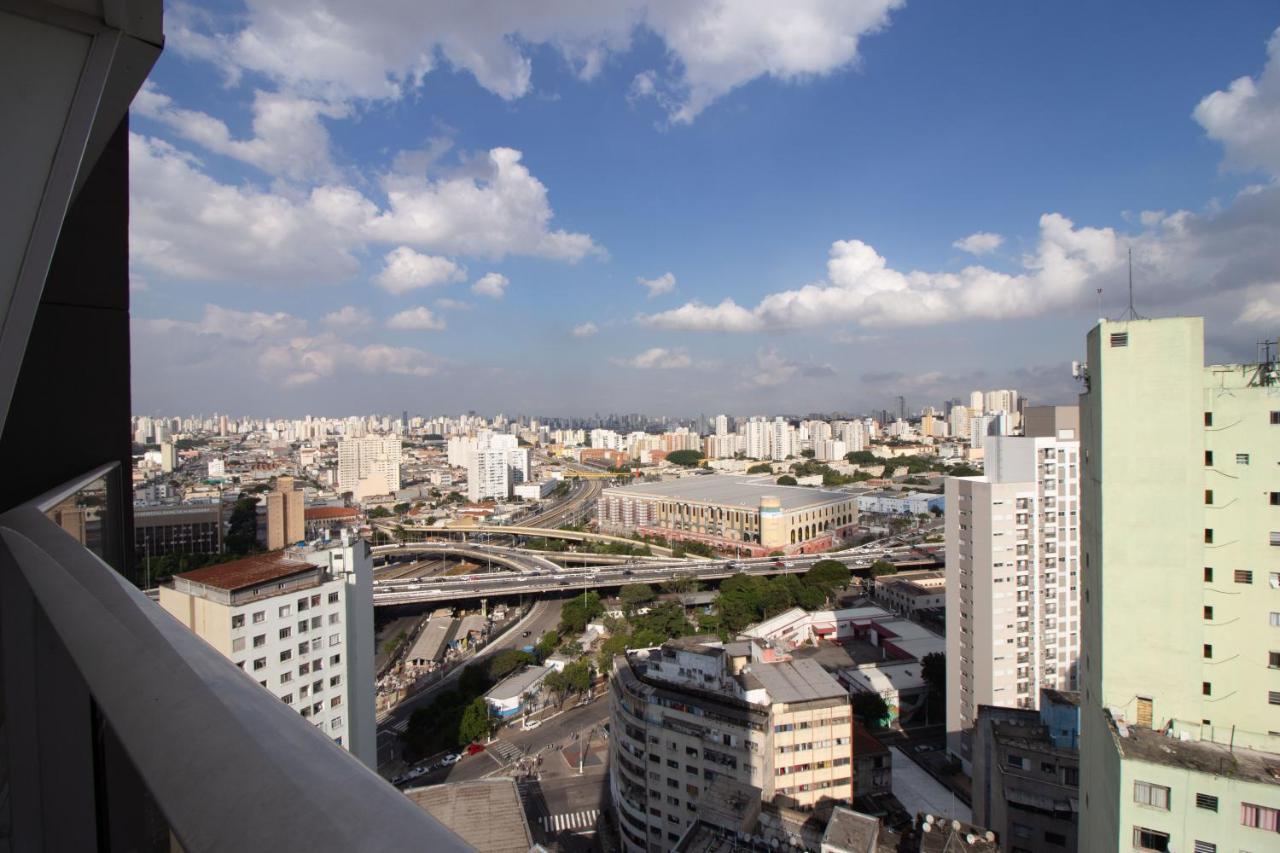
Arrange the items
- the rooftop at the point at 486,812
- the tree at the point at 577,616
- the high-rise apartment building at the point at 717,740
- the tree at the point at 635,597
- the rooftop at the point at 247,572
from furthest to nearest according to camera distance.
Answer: the tree at the point at 635,597 < the tree at the point at 577,616 < the high-rise apartment building at the point at 717,740 < the rooftop at the point at 247,572 < the rooftop at the point at 486,812

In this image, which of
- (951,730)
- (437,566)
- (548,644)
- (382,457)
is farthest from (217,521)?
(382,457)

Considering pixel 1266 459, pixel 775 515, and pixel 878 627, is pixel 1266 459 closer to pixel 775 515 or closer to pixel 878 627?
pixel 878 627

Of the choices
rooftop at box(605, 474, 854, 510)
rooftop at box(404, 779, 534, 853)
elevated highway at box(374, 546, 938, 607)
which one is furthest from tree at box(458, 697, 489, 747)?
rooftop at box(605, 474, 854, 510)

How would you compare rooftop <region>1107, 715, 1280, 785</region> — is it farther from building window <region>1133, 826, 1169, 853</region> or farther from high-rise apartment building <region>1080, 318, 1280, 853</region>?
building window <region>1133, 826, 1169, 853</region>

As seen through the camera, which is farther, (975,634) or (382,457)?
(382,457)

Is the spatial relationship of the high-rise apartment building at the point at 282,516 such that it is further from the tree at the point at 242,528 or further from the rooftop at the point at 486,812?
the rooftop at the point at 486,812

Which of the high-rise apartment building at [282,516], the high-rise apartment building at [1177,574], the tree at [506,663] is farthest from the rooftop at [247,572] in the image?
the high-rise apartment building at [282,516]
